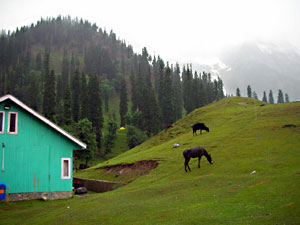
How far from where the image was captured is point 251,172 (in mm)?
24656

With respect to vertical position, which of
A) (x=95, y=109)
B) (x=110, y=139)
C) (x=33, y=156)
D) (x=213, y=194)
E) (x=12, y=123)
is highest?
(x=95, y=109)

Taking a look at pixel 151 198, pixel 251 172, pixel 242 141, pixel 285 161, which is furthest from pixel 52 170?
pixel 242 141

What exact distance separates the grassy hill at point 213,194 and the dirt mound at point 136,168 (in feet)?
3.01

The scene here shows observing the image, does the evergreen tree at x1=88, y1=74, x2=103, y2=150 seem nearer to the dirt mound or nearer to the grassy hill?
the dirt mound

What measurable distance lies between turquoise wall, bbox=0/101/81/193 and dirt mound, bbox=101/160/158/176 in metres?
12.3

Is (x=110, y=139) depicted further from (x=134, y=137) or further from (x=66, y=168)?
(x=66, y=168)

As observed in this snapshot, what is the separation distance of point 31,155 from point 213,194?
1746 centimetres

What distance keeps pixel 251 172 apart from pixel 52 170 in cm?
1815

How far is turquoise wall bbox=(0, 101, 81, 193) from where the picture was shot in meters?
26.9

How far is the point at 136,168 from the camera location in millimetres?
41625

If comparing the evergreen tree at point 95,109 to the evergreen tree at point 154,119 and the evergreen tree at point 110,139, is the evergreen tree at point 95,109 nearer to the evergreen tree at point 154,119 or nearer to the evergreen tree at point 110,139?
the evergreen tree at point 110,139

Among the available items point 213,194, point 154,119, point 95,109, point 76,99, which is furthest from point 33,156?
point 76,99

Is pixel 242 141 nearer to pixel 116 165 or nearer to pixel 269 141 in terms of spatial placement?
pixel 269 141

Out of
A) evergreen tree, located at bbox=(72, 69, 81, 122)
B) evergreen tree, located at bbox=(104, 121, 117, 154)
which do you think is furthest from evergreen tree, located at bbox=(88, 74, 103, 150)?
evergreen tree, located at bbox=(72, 69, 81, 122)
